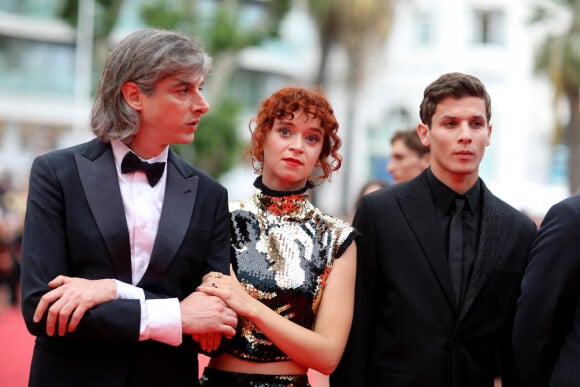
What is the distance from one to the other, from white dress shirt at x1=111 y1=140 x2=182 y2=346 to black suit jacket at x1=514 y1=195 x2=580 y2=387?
128 cm

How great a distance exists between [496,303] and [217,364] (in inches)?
43.5

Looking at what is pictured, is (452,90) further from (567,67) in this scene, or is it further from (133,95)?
(567,67)

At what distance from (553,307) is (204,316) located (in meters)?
1.24

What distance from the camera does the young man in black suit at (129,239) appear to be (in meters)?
2.81

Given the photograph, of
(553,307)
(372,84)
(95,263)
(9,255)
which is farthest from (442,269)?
(372,84)

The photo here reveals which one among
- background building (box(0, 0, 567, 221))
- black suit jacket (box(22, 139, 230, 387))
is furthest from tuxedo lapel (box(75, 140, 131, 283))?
background building (box(0, 0, 567, 221))

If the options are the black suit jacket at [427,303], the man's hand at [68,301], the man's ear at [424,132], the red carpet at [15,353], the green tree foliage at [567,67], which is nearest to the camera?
the man's hand at [68,301]

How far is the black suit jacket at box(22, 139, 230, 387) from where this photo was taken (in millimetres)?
2814

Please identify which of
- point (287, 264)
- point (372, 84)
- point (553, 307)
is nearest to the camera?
point (553, 307)

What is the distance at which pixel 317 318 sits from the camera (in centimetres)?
335

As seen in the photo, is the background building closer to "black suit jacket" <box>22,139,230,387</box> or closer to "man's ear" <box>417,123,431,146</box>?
"man's ear" <box>417,123,431,146</box>

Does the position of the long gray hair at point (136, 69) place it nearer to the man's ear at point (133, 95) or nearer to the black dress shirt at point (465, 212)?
the man's ear at point (133, 95)

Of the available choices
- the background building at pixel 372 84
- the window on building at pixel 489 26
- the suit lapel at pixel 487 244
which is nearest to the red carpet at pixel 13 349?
the suit lapel at pixel 487 244

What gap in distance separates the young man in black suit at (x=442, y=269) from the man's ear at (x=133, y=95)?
108 cm
